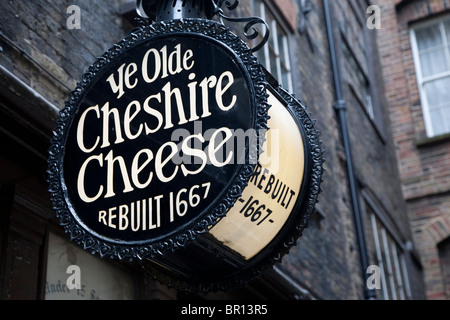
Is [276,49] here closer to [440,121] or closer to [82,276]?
[82,276]

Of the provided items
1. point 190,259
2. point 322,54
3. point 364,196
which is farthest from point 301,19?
point 190,259

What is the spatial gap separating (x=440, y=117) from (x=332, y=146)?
4.14m

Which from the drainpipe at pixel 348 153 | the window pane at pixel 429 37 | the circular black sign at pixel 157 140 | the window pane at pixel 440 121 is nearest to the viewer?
the circular black sign at pixel 157 140

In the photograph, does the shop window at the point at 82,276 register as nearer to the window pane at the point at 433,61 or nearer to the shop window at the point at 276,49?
the shop window at the point at 276,49

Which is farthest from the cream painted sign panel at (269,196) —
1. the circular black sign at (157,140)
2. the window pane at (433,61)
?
the window pane at (433,61)

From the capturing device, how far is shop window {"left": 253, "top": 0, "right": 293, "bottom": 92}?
7328mm

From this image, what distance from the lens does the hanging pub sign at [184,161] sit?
7.82 feet

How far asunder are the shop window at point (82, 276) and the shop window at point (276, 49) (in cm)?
313

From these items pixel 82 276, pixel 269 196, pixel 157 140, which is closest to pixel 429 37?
pixel 82 276

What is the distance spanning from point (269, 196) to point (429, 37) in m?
10.4

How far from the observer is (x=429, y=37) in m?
12.2

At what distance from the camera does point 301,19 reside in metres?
8.40

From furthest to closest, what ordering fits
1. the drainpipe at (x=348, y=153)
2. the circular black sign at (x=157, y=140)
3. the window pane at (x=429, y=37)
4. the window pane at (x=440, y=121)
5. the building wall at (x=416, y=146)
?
the window pane at (x=429, y=37)
the window pane at (x=440, y=121)
the building wall at (x=416, y=146)
the drainpipe at (x=348, y=153)
the circular black sign at (x=157, y=140)

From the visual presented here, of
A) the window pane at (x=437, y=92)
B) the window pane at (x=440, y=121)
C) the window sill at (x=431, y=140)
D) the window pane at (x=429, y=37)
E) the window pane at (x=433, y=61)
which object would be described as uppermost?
the window pane at (x=429, y=37)
